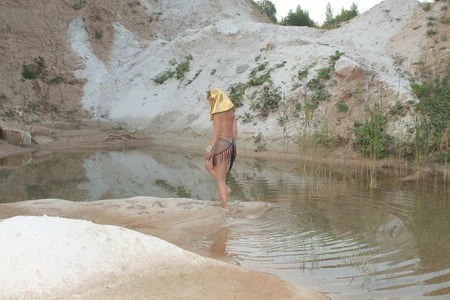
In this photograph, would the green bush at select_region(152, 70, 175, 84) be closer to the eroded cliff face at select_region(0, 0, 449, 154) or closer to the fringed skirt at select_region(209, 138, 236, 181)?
the eroded cliff face at select_region(0, 0, 449, 154)

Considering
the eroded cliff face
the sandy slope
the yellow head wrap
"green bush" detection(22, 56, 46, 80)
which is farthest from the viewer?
"green bush" detection(22, 56, 46, 80)

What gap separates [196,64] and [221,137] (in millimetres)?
13800

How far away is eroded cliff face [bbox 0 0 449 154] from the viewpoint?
14.1 m

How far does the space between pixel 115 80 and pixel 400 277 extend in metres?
18.3

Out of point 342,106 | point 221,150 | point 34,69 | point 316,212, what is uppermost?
point 34,69

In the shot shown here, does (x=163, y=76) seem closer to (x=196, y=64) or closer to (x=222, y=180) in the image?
(x=196, y=64)

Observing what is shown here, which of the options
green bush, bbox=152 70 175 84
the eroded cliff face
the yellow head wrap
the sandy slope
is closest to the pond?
the sandy slope

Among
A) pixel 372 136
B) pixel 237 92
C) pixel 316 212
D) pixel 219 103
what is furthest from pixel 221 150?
pixel 237 92

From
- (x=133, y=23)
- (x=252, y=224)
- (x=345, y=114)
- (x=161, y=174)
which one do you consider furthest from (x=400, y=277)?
(x=133, y=23)

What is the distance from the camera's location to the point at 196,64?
19859mm

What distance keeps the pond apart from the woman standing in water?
758mm

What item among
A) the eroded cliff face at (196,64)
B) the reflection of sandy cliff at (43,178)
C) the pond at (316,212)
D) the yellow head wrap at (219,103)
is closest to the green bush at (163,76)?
the eroded cliff face at (196,64)

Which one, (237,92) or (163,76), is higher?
(163,76)

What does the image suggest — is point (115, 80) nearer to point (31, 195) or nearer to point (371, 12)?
point (371, 12)
